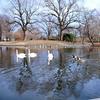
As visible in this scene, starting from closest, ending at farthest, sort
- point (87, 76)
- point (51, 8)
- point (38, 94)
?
point (38, 94)
point (87, 76)
point (51, 8)

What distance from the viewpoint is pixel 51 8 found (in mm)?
59219

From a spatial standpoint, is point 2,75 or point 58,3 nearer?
point 2,75

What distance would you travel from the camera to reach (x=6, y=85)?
11.9 m

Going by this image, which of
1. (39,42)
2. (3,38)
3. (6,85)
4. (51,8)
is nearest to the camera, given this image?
(6,85)

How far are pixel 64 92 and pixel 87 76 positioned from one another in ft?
12.8

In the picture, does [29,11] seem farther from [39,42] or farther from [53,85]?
[53,85]

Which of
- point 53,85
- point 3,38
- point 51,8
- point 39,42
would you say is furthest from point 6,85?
point 3,38

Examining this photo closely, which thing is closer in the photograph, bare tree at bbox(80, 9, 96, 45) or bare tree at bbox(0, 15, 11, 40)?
bare tree at bbox(80, 9, 96, 45)

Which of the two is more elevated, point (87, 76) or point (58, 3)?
point (58, 3)

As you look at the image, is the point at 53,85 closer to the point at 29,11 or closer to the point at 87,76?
the point at 87,76

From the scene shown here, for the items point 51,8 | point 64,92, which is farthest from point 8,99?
point 51,8

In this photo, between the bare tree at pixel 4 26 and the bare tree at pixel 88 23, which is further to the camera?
the bare tree at pixel 4 26

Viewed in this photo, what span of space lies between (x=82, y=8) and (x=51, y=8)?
→ 675cm

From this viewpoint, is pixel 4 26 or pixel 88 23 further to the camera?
pixel 4 26
